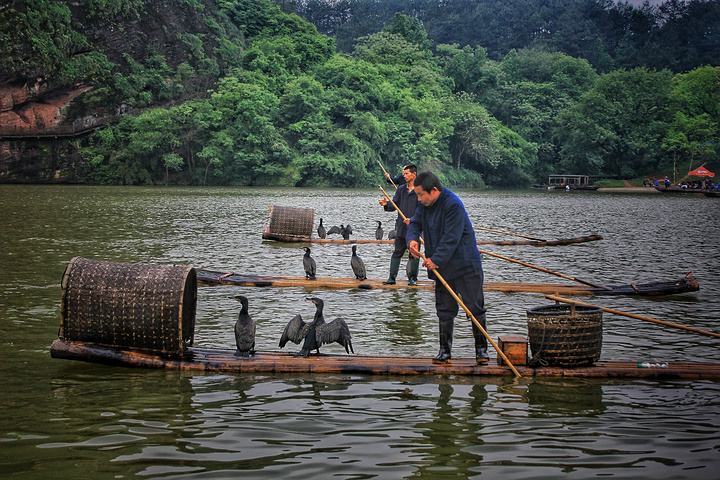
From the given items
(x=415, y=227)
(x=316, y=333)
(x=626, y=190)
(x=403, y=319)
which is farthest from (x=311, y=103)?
(x=316, y=333)

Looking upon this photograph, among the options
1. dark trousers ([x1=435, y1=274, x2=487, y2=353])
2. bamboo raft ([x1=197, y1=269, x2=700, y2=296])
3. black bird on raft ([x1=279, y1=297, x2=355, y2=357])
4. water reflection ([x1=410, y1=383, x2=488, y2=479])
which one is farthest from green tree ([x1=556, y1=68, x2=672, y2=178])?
water reflection ([x1=410, y1=383, x2=488, y2=479])

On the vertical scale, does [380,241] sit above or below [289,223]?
below

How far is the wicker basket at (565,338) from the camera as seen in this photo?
895 cm

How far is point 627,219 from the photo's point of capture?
1567 inches

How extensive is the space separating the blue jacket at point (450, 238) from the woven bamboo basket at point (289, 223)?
1567cm

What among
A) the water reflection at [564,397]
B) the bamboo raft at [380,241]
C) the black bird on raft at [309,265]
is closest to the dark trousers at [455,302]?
the water reflection at [564,397]

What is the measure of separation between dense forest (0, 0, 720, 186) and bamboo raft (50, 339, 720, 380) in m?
62.7

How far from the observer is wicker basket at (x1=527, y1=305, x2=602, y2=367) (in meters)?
8.95

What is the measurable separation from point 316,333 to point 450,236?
191 centimetres

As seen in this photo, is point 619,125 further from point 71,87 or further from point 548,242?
point 548,242

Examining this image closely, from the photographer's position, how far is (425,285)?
15.5m

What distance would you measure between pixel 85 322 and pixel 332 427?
3542mm

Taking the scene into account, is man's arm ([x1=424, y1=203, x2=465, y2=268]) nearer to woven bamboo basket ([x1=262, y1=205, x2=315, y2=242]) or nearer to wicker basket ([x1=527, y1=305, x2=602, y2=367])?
wicker basket ([x1=527, y1=305, x2=602, y2=367])

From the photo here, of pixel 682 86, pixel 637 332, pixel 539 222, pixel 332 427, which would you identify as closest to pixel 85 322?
pixel 332 427
